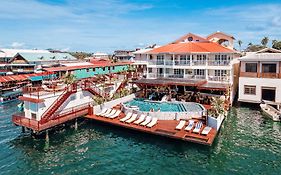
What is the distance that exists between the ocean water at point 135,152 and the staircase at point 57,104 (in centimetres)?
219

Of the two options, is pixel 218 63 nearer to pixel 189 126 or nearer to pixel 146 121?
pixel 189 126

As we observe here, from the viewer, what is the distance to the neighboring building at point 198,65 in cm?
3600

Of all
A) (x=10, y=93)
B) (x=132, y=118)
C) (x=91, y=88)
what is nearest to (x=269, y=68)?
(x=132, y=118)

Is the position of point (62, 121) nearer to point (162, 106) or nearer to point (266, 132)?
point (162, 106)

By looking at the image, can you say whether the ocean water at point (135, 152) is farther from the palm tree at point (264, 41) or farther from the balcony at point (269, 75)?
the palm tree at point (264, 41)

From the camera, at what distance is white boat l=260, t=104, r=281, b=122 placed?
29916 millimetres

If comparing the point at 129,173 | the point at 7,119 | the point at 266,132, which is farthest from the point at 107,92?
the point at 266,132

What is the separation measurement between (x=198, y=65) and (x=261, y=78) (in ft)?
Answer: 32.0

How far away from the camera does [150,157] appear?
2081 cm

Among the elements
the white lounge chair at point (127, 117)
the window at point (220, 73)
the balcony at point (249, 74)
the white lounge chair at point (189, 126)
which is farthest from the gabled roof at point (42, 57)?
the balcony at point (249, 74)

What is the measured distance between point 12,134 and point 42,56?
43.4m

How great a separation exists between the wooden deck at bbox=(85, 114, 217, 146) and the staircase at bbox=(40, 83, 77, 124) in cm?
398

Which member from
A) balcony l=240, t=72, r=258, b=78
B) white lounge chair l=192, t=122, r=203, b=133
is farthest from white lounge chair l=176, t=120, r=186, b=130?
balcony l=240, t=72, r=258, b=78

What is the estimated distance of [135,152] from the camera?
21938mm
